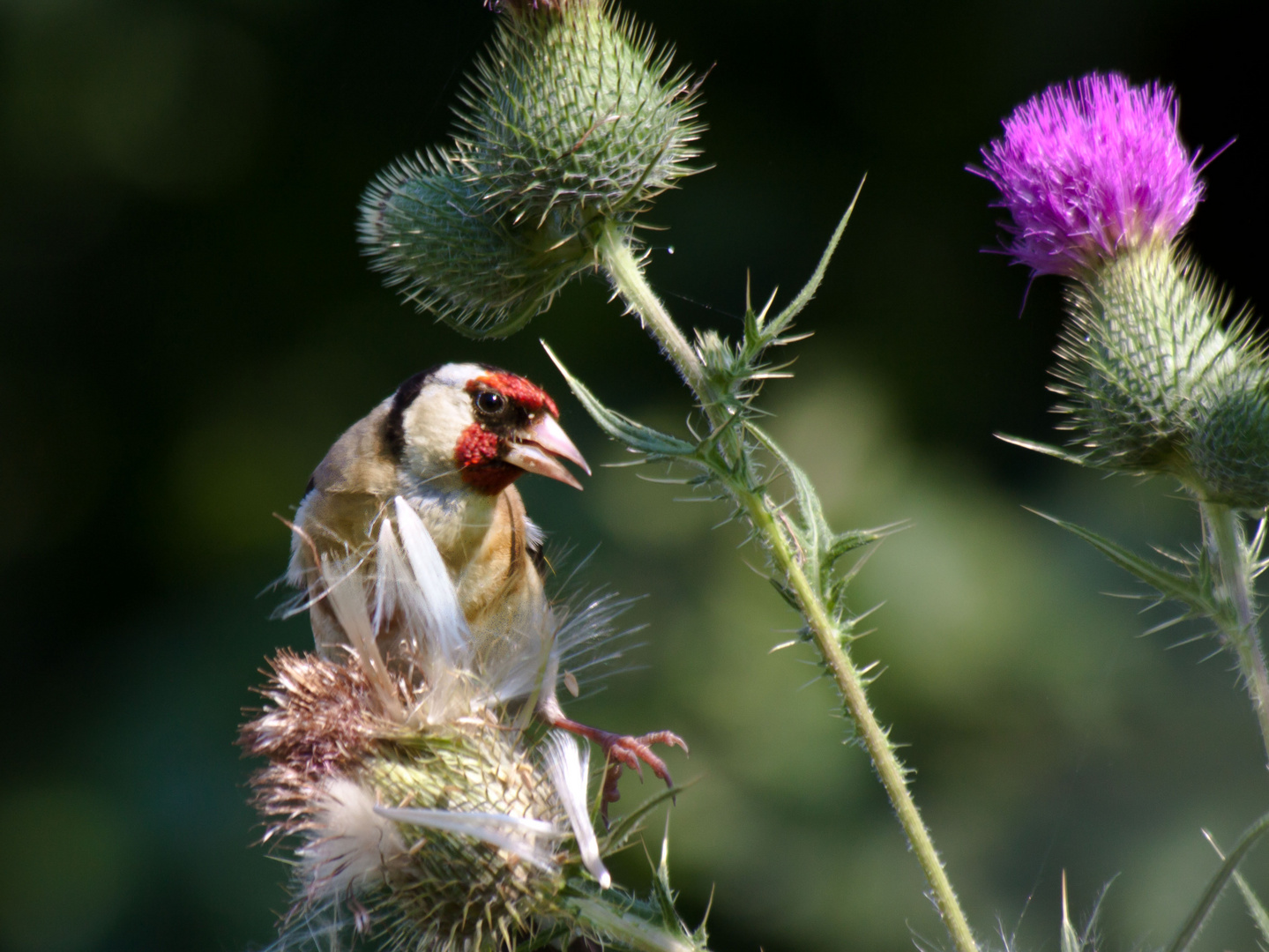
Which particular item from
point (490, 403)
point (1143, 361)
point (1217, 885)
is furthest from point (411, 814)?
point (1143, 361)

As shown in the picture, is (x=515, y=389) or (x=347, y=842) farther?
(x=515, y=389)

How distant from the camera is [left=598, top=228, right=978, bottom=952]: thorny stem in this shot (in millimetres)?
1236

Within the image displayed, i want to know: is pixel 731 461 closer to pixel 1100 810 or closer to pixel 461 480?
pixel 461 480

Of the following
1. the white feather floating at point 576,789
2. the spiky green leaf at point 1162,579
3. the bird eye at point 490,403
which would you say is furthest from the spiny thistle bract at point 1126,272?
the bird eye at point 490,403

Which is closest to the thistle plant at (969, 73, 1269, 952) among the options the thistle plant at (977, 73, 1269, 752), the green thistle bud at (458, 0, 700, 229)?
the thistle plant at (977, 73, 1269, 752)

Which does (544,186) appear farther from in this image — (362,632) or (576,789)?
(576,789)

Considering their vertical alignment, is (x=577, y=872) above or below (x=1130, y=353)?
below

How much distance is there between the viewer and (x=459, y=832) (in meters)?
1.33

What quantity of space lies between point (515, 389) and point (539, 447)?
127mm

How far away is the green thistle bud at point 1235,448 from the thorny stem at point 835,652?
0.56 meters

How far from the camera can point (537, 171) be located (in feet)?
5.67

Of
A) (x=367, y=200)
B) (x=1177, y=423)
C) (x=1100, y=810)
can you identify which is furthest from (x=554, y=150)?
(x=1100, y=810)

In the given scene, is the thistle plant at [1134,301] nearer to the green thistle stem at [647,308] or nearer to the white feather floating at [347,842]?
the green thistle stem at [647,308]

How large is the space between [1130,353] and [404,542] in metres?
1.11
